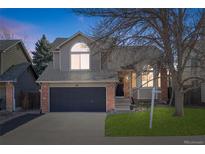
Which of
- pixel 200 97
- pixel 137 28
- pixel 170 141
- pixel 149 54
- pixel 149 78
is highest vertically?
pixel 137 28

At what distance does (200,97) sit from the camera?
32.5ft

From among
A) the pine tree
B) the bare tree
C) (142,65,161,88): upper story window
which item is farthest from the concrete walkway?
the pine tree

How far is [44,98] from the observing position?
10.7 meters

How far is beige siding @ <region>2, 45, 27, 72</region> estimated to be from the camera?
32.7 feet

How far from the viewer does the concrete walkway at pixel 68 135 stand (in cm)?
775

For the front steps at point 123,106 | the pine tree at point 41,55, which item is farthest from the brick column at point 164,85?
the pine tree at point 41,55

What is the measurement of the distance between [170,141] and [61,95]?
5125 millimetres

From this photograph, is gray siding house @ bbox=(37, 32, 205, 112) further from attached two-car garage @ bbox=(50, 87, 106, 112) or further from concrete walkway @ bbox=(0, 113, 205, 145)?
concrete walkway @ bbox=(0, 113, 205, 145)

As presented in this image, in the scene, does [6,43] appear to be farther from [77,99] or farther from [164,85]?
[164,85]

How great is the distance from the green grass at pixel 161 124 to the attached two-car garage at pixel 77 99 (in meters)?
1.77

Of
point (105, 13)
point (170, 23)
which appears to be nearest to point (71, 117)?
point (105, 13)

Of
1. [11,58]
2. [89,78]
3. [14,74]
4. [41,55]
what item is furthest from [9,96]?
[89,78]

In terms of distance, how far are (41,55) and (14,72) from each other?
5.30 feet
